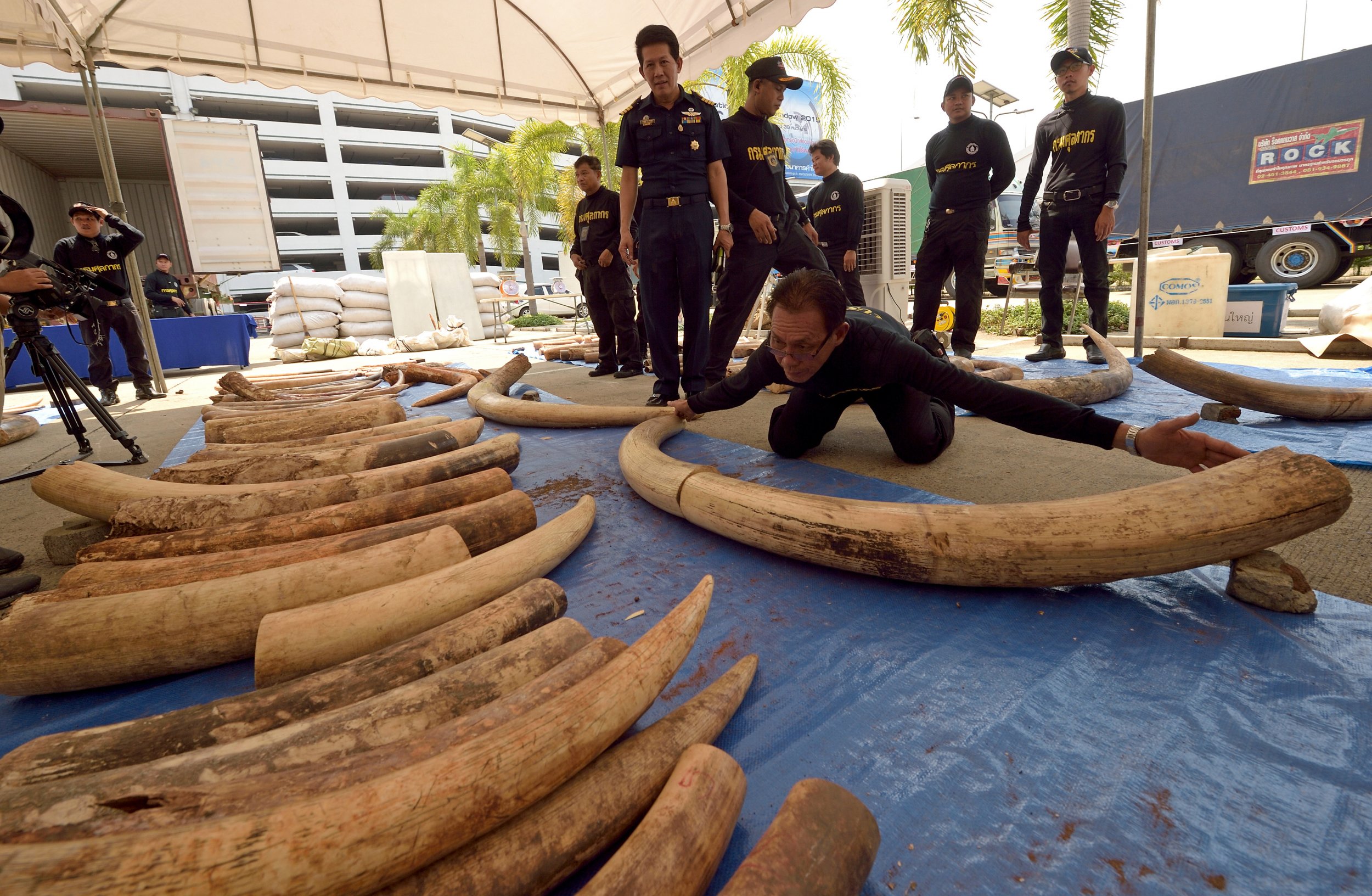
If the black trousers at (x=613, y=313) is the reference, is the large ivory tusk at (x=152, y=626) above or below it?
below

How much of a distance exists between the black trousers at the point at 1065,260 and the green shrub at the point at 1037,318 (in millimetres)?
1578

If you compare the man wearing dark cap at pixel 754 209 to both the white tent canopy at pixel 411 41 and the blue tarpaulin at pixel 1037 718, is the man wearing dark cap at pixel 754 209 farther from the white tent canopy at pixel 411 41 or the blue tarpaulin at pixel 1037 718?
the blue tarpaulin at pixel 1037 718

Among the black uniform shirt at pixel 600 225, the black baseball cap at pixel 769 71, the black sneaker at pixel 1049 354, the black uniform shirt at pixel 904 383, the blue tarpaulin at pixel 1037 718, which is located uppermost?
A: the black baseball cap at pixel 769 71

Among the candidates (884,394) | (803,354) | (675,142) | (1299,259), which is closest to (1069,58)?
(675,142)

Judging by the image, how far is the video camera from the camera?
10.4ft

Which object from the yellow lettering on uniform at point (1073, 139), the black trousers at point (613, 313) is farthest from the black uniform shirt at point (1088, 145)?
the black trousers at point (613, 313)

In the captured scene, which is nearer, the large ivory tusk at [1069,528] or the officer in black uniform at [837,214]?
the large ivory tusk at [1069,528]

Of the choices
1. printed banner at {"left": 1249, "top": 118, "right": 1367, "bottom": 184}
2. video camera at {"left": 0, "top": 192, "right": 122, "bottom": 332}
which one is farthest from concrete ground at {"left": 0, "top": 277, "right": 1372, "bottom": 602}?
printed banner at {"left": 1249, "top": 118, "right": 1367, "bottom": 184}

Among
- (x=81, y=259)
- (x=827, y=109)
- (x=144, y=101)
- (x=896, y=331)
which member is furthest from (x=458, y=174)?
(x=896, y=331)

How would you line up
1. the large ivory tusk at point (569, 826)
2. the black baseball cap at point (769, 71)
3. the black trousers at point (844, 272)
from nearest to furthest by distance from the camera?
the large ivory tusk at point (569, 826) < the black baseball cap at point (769, 71) < the black trousers at point (844, 272)

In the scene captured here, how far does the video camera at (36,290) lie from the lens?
317 cm

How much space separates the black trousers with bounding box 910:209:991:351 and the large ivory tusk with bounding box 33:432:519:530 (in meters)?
4.52

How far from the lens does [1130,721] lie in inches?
43.1

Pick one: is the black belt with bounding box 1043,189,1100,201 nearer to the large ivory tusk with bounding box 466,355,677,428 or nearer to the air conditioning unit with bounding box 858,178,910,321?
the air conditioning unit with bounding box 858,178,910,321
